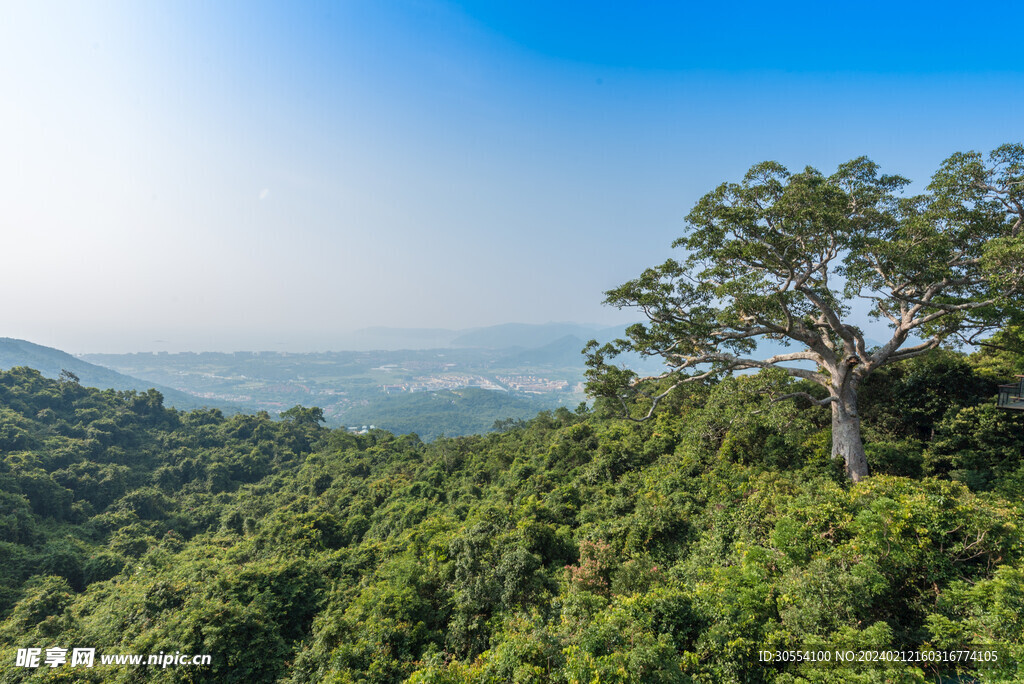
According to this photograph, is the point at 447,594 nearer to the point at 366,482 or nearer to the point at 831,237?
the point at 831,237

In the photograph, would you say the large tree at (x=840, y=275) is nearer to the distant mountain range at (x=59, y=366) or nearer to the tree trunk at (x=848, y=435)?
the tree trunk at (x=848, y=435)

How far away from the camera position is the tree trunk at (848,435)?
777cm

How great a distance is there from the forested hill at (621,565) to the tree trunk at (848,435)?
0.42 metres

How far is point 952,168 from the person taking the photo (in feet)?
25.2

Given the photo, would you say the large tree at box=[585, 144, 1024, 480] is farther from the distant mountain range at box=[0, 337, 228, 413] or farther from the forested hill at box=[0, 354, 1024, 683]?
the distant mountain range at box=[0, 337, 228, 413]

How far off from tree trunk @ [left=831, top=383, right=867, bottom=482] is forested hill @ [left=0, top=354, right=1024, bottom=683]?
0.42m

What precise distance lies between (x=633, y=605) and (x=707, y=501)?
5.09 m

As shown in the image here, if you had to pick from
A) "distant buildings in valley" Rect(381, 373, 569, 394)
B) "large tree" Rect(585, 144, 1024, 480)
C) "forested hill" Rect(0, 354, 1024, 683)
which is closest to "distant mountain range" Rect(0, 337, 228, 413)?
"distant buildings in valley" Rect(381, 373, 569, 394)

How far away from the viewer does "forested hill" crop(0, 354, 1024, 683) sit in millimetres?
4215

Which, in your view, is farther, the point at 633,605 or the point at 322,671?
the point at 322,671

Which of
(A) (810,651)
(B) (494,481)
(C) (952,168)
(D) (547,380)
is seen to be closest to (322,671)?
(A) (810,651)

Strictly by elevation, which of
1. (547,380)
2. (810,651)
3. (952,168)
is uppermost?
(952,168)

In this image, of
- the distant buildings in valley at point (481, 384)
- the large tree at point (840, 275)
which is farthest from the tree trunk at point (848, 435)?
the distant buildings in valley at point (481, 384)

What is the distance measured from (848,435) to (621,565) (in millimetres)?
5695
